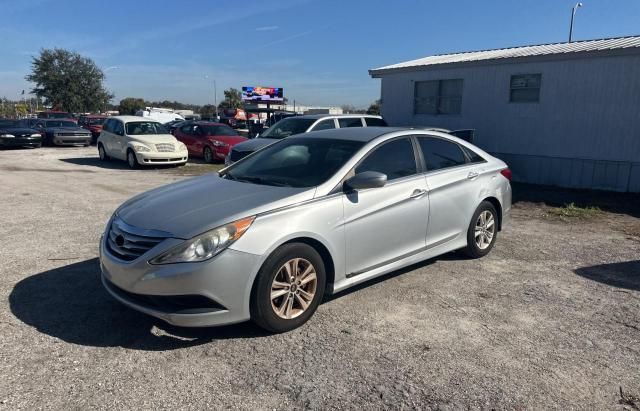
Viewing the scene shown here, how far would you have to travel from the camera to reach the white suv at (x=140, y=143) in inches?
575

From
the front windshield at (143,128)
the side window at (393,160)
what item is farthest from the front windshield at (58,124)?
the side window at (393,160)

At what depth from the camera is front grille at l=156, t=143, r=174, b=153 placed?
14.7 m

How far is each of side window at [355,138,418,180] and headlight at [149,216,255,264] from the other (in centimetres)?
141

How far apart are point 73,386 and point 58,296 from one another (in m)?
1.63

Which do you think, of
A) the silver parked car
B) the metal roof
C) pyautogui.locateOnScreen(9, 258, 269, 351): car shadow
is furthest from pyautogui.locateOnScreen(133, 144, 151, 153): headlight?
the silver parked car

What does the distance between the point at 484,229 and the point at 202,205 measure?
3445 millimetres

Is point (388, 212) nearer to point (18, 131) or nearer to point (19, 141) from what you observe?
point (19, 141)

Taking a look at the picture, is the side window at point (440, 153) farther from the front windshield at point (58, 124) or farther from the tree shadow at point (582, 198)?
the front windshield at point (58, 124)

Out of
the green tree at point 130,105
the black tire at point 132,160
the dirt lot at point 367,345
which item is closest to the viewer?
the dirt lot at point 367,345

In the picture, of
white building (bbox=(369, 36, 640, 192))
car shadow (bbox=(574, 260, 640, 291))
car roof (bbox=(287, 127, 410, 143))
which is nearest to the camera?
car roof (bbox=(287, 127, 410, 143))

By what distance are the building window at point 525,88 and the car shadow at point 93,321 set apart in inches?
435

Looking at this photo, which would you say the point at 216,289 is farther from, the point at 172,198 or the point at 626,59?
the point at 626,59

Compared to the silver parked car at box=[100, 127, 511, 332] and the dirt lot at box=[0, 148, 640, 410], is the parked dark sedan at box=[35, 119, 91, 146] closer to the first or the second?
the dirt lot at box=[0, 148, 640, 410]

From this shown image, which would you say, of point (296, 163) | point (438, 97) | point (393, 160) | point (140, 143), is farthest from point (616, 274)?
point (140, 143)
